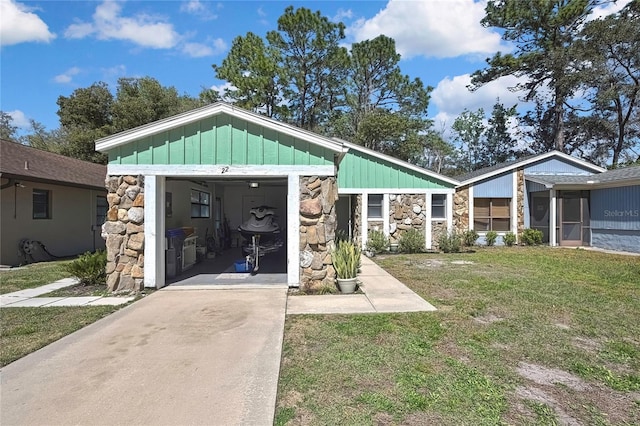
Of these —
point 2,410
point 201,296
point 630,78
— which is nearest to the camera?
point 2,410

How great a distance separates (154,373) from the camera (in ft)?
11.7

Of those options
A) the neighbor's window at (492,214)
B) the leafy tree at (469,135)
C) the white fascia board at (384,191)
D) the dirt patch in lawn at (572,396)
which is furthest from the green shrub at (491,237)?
the leafy tree at (469,135)

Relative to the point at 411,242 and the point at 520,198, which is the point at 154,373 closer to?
the point at 411,242

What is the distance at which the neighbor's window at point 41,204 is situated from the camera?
11.8m

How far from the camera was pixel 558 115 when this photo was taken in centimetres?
2561

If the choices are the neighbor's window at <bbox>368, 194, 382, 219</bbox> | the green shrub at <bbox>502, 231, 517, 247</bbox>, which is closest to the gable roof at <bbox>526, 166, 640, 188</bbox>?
the green shrub at <bbox>502, 231, 517, 247</bbox>

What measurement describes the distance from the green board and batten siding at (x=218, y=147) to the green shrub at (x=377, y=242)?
24.5 feet

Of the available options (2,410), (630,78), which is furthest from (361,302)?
(630,78)

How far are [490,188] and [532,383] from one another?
1514 centimetres

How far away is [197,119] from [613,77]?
1071 inches

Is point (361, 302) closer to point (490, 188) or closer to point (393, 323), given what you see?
point (393, 323)

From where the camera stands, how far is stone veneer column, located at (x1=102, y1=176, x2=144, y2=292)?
23.1ft

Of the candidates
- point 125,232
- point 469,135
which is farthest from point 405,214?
point 469,135

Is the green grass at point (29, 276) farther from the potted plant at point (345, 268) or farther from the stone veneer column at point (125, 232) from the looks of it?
the potted plant at point (345, 268)
